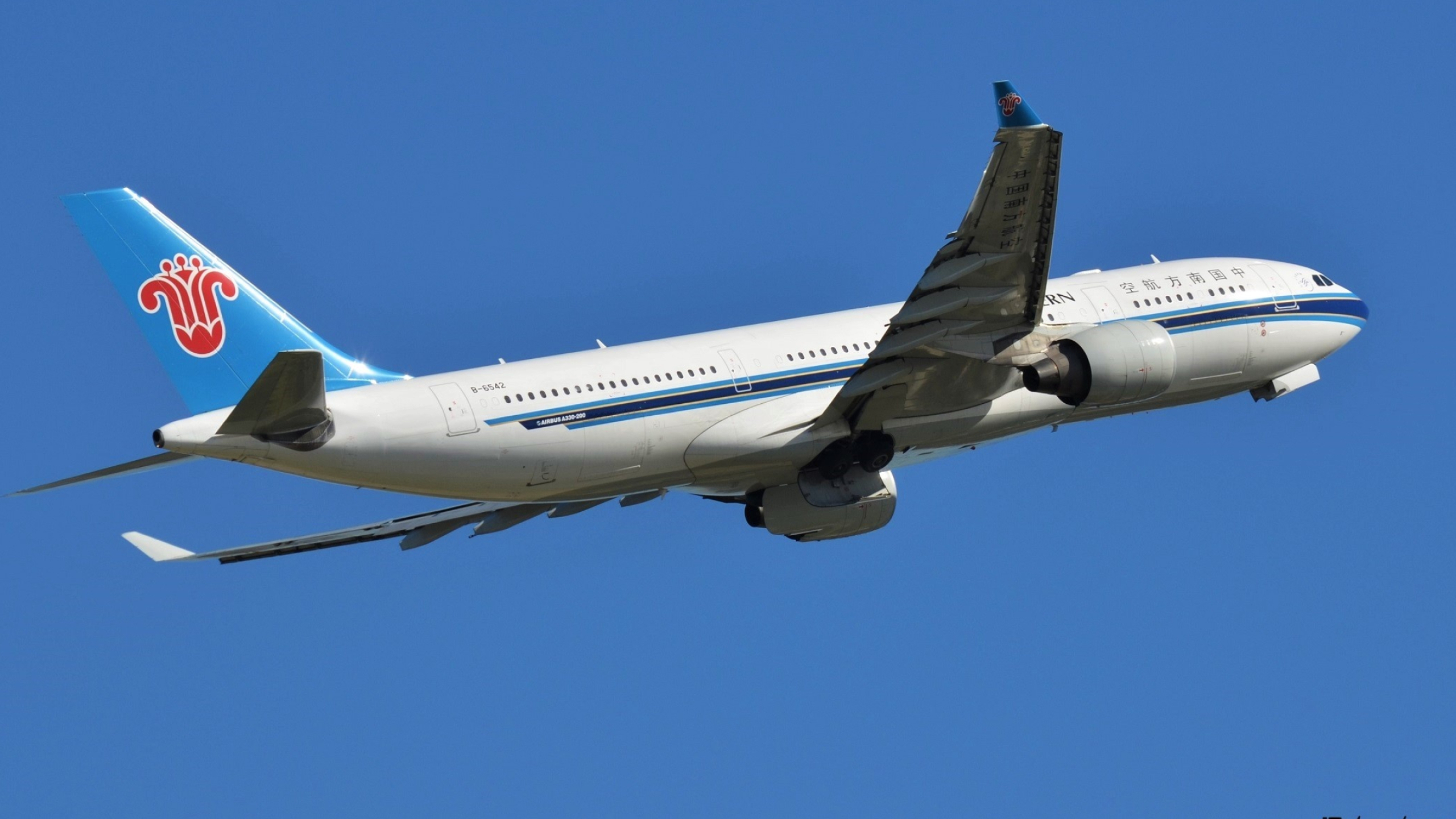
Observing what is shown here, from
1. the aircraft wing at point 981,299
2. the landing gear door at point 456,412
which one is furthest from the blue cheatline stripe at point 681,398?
the aircraft wing at point 981,299

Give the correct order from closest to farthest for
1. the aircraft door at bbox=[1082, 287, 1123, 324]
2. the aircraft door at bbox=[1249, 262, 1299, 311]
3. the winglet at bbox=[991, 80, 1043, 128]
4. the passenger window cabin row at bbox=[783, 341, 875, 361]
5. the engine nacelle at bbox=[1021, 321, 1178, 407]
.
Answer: the winglet at bbox=[991, 80, 1043, 128] < the engine nacelle at bbox=[1021, 321, 1178, 407] < the passenger window cabin row at bbox=[783, 341, 875, 361] < the aircraft door at bbox=[1082, 287, 1123, 324] < the aircraft door at bbox=[1249, 262, 1299, 311]

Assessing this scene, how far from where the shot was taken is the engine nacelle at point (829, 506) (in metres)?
38.6

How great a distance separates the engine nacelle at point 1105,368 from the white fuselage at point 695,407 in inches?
37.1

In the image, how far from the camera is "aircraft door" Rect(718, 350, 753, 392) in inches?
1430

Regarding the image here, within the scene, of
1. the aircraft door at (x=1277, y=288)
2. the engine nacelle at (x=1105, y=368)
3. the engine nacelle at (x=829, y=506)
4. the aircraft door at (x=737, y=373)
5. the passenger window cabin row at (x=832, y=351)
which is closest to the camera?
the engine nacelle at (x=1105, y=368)

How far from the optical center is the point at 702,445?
35938 millimetres

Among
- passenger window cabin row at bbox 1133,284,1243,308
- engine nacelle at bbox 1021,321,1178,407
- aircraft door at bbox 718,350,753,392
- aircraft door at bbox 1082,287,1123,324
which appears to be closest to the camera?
engine nacelle at bbox 1021,321,1178,407

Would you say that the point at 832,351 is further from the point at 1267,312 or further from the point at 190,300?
the point at 190,300

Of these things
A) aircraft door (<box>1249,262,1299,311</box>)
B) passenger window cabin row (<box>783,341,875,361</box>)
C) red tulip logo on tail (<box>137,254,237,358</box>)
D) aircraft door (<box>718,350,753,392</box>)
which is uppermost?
aircraft door (<box>1249,262,1299,311</box>)

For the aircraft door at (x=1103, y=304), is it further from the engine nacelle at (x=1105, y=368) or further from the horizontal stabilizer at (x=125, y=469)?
the horizontal stabilizer at (x=125, y=469)

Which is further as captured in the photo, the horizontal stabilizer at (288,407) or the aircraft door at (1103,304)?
the aircraft door at (1103,304)

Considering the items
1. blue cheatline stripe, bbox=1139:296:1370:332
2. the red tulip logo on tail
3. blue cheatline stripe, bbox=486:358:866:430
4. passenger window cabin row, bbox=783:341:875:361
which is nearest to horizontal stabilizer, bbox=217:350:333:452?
the red tulip logo on tail

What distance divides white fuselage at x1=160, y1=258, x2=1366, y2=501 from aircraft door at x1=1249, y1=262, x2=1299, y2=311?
0.48ft

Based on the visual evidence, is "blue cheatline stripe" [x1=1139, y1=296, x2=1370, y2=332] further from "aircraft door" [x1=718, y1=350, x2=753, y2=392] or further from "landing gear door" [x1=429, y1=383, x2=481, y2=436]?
"landing gear door" [x1=429, y1=383, x2=481, y2=436]
